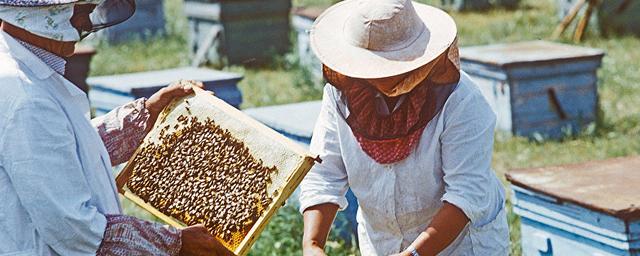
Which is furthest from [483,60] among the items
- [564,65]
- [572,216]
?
[572,216]

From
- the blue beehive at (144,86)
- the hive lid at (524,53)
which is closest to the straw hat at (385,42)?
the blue beehive at (144,86)

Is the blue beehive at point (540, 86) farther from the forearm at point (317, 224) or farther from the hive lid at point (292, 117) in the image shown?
the forearm at point (317, 224)

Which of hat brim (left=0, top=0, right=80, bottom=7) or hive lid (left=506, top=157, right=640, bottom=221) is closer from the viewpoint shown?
hat brim (left=0, top=0, right=80, bottom=7)

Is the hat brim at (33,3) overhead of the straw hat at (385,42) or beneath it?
overhead

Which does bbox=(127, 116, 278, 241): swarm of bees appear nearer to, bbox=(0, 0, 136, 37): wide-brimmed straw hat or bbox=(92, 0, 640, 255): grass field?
bbox=(0, 0, 136, 37): wide-brimmed straw hat

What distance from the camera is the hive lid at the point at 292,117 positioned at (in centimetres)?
523

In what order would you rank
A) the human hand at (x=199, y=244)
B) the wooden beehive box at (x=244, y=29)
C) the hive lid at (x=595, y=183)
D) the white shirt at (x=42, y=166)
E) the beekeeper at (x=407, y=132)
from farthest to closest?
the wooden beehive box at (x=244, y=29)
the hive lid at (x=595, y=183)
the beekeeper at (x=407, y=132)
the human hand at (x=199, y=244)
the white shirt at (x=42, y=166)

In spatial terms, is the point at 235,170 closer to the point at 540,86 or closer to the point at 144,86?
the point at 144,86

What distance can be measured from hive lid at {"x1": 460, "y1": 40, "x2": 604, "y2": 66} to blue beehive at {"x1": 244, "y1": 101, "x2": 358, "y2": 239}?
1588 millimetres

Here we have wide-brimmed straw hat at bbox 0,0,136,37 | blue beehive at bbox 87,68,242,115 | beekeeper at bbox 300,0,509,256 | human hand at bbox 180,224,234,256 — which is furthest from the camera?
blue beehive at bbox 87,68,242,115

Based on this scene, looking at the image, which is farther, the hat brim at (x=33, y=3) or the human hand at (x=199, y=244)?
the human hand at (x=199, y=244)

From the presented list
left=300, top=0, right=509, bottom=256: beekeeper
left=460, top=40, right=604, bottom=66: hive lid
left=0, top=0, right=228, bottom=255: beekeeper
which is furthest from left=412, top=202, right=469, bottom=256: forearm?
left=460, top=40, right=604, bottom=66: hive lid

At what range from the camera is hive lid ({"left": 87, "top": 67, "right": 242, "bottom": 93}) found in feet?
21.1

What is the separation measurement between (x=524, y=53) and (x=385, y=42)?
445cm
